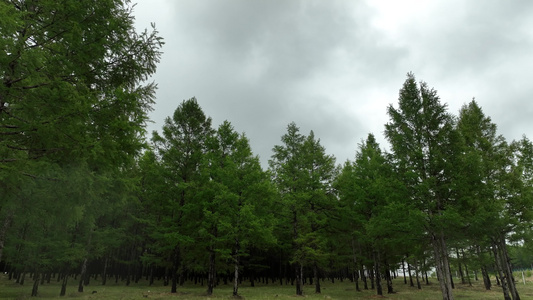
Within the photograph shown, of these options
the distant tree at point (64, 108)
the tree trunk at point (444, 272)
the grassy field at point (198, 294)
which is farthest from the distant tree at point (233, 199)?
the distant tree at point (64, 108)

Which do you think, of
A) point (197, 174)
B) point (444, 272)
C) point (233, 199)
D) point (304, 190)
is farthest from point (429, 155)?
point (197, 174)

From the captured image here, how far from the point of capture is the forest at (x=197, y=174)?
688cm

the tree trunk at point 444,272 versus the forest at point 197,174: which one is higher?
the forest at point 197,174

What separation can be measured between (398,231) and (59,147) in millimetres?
19307

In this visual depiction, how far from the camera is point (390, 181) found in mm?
18234

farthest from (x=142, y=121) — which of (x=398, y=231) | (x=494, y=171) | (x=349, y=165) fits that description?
(x=349, y=165)

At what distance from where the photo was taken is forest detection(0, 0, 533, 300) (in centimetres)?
688

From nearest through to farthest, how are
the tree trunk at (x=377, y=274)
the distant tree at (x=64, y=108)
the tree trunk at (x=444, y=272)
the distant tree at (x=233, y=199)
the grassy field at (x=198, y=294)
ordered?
the distant tree at (x=64, y=108) → the tree trunk at (x=444, y=272) → the grassy field at (x=198, y=294) → the distant tree at (x=233, y=199) → the tree trunk at (x=377, y=274)

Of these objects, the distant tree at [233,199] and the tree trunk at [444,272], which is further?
the distant tree at [233,199]

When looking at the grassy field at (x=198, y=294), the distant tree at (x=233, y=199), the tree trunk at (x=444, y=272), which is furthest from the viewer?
the distant tree at (x=233, y=199)

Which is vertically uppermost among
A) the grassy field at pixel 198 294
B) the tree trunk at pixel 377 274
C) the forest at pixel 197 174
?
the forest at pixel 197 174

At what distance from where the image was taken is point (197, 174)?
24266 millimetres

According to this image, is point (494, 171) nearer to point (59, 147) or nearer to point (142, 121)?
point (142, 121)

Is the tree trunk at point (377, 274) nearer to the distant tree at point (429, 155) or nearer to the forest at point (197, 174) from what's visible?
the forest at point (197, 174)
